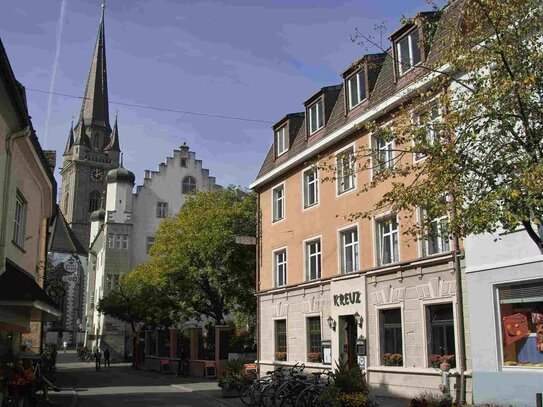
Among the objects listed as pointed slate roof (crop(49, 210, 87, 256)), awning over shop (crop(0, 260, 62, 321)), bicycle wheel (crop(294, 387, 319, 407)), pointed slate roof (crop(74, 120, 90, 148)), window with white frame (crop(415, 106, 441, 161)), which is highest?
pointed slate roof (crop(74, 120, 90, 148))

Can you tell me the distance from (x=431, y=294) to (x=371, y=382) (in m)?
4.08

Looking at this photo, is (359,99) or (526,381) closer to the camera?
(526,381)

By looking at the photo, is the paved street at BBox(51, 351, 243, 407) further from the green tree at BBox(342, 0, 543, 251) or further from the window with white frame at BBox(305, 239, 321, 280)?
the green tree at BBox(342, 0, 543, 251)

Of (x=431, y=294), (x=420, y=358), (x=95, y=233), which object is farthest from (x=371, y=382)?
(x=95, y=233)

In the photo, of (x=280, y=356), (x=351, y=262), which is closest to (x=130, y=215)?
(x=280, y=356)

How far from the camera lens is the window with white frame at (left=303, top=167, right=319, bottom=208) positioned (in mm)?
24188

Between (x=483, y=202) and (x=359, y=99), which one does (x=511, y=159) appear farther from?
(x=359, y=99)

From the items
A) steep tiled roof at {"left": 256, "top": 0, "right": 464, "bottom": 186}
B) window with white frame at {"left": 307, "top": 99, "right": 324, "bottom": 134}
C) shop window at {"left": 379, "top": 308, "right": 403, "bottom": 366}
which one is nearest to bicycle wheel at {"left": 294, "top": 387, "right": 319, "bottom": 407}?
shop window at {"left": 379, "top": 308, "right": 403, "bottom": 366}

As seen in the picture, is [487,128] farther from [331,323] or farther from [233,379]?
[233,379]

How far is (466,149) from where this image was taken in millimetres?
10672

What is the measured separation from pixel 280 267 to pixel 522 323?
13.4m

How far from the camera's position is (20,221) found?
16.8m

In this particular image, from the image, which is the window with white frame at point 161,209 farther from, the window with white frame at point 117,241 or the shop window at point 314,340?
the shop window at point 314,340

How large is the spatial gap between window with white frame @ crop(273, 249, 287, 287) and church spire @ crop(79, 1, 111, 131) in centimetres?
9544
